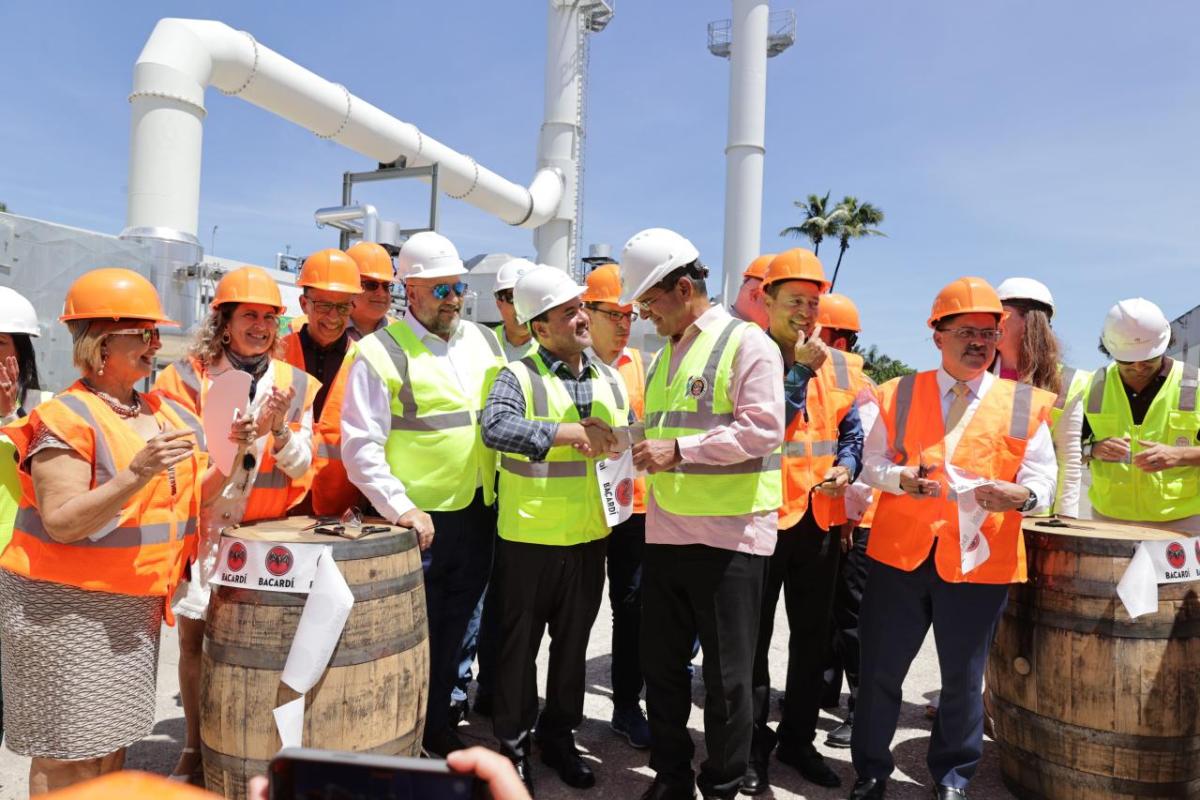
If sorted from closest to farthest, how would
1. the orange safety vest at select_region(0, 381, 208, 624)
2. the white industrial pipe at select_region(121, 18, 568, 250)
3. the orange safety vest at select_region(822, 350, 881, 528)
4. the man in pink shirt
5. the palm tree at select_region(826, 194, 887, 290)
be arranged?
the orange safety vest at select_region(0, 381, 208, 624), the man in pink shirt, the orange safety vest at select_region(822, 350, 881, 528), the white industrial pipe at select_region(121, 18, 568, 250), the palm tree at select_region(826, 194, 887, 290)

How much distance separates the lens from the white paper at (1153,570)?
9.65 feet

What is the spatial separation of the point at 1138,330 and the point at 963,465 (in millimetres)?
1528

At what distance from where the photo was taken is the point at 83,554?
2.37 m

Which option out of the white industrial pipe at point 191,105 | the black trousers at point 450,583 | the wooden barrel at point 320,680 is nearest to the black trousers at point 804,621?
the black trousers at point 450,583

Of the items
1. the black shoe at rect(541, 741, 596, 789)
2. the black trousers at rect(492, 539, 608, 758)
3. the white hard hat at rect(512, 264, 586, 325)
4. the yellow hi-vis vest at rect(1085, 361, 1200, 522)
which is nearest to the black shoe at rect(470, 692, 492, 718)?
the black shoe at rect(541, 741, 596, 789)

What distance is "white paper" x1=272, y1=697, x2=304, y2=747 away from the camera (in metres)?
2.47

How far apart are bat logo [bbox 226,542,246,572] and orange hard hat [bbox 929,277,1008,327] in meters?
2.67

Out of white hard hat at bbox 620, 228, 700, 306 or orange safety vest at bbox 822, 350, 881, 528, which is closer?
white hard hat at bbox 620, 228, 700, 306

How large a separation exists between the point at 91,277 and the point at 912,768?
3.84 meters

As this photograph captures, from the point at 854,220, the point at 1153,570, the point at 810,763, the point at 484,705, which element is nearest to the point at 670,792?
the point at 810,763

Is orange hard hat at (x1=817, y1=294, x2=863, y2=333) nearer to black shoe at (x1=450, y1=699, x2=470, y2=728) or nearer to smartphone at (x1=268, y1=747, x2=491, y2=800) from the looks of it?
black shoe at (x1=450, y1=699, x2=470, y2=728)

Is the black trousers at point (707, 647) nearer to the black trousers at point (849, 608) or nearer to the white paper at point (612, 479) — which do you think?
the white paper at point (612, 479)

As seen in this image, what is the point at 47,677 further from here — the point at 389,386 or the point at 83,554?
the point at 389,386

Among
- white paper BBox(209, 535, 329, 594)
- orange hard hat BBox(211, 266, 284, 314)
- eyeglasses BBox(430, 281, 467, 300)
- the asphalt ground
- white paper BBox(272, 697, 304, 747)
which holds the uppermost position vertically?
eyeglasses BBox(430, 281, 467, 300)
